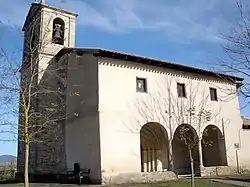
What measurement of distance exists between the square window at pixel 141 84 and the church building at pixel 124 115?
70mm

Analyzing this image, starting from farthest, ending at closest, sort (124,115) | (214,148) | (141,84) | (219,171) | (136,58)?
(214,148), (219,171), (141,84), (136,58), (124,115)

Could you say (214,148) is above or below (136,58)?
below

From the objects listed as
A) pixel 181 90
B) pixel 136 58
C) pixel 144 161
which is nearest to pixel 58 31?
pixel 136 58

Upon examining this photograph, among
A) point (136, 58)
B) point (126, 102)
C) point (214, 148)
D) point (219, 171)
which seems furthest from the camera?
point (214, 148)

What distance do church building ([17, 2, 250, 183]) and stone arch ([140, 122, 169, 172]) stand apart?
0.07m

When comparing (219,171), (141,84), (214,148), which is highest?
(141,84)

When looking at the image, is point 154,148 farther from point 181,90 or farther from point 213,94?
point 213,94

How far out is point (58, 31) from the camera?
2288cm

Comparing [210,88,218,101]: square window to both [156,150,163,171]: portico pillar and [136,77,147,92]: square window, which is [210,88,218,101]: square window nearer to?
[156,150,163,171]: portico pillar

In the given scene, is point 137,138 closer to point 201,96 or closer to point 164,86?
point 164,86

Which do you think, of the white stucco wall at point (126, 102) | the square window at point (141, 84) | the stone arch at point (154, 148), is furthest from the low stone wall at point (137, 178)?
the square window at point (141, 84)

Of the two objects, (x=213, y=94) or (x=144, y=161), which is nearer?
(x=144, y=161)

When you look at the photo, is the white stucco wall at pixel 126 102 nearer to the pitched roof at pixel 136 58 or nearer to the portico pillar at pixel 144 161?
the pitched roof at pixel 136 58

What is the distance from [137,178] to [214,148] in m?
8.28
